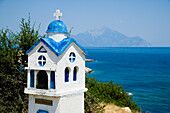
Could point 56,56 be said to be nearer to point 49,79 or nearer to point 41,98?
point 49,79

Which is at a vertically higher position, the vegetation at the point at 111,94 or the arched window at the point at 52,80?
the arched window at the point at 52,80

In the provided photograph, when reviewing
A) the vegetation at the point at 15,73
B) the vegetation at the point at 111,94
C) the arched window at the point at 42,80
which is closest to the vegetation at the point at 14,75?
the vegetation at the point at 15,73

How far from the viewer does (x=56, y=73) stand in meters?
9.15

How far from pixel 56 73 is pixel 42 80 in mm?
1050

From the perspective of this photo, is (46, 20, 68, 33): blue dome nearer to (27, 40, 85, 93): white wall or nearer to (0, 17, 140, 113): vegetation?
(27, 40, 85, 93): white wall

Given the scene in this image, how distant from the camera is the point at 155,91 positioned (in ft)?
140

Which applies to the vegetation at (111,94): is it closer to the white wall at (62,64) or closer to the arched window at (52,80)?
the white wall at (62,64)

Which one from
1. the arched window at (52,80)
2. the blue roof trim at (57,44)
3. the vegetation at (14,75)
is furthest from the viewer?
the vegetation at (14,75)

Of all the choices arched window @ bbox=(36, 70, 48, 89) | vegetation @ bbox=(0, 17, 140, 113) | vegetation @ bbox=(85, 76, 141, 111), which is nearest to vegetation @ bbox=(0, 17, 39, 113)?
vegetation @ bbox=(0, 17, 140, 113)

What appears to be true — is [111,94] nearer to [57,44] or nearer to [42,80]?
[42,80]

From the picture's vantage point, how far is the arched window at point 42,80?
9.77 meters

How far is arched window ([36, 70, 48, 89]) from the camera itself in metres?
9.77

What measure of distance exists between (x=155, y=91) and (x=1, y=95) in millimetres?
34367

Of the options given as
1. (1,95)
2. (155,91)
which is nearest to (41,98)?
(1,95)
